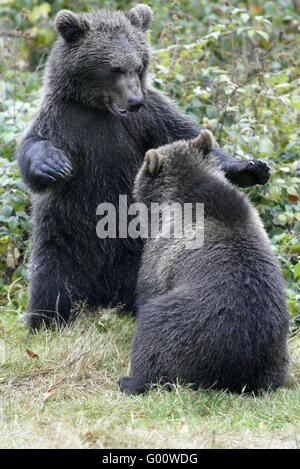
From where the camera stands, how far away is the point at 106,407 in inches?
202

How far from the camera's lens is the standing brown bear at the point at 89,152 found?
6426mm

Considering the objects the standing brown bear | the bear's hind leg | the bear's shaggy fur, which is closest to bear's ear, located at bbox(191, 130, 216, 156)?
the bear's shaggy fur

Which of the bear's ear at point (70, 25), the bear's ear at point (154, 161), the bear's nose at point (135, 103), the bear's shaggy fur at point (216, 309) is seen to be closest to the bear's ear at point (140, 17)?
the bear's ear at point (70, 25)

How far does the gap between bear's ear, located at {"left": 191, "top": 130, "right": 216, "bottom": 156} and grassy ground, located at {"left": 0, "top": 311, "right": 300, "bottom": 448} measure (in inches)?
69.9

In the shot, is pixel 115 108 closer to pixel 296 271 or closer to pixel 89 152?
pixel 89 152

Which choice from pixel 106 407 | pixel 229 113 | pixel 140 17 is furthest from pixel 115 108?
pixel 229 113

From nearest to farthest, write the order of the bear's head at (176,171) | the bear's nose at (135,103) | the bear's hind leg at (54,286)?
1. the bear's head at (176,171)
2. the bear's nose at (135,103)
3. the bear's hind leg at (54,286)

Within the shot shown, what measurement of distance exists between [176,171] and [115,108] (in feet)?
2.76

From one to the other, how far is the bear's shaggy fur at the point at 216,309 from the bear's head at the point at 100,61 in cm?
111

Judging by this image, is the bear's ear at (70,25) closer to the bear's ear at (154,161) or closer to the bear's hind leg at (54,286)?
the bear's ear at (154,161)

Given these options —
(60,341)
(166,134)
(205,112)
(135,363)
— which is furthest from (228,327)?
(205,112)

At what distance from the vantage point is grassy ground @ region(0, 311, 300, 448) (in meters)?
4.55

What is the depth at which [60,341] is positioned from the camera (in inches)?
251

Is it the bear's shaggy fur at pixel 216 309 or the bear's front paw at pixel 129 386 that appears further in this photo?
the bear's front paw at pixel 129 386
